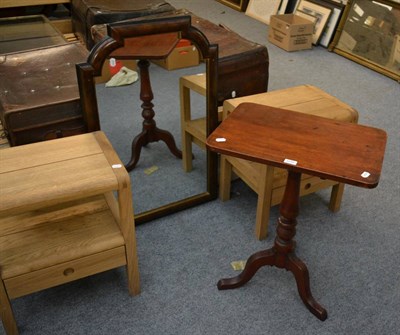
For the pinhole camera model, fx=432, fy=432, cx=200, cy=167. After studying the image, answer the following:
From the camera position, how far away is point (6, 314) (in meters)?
1.48

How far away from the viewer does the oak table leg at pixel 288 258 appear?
1.53 meters

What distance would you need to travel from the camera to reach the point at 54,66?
2256mm

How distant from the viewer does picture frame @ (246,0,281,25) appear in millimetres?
4848

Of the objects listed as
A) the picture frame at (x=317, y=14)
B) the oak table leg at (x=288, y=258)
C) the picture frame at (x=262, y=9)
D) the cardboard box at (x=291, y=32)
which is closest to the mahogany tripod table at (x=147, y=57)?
the oak table leg at (x=288, y=258)

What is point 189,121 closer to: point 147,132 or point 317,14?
point 147,132

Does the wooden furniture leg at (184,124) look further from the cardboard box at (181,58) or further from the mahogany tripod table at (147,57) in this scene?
the cardboard box at (181,58)

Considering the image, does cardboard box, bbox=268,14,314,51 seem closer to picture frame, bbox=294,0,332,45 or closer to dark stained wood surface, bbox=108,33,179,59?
picture frame, bbox=294,0,332,45

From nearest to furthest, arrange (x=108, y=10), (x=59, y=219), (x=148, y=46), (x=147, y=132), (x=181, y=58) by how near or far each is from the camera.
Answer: (x=59, y=219) < (x=148, y=46) < (x=147, y=132) < (x=181, y=58) < (x=108, y=10)

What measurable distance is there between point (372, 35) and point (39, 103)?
3.07 m

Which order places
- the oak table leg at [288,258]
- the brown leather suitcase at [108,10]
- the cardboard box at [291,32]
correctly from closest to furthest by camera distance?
the oak table leg at [288,258], the brown leather suitcase at [108,10], the cardboard box at [291,32]

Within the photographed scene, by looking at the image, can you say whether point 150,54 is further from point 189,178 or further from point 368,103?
point 368,103

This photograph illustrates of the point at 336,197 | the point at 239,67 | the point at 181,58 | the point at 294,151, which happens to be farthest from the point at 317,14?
the point at 294,151

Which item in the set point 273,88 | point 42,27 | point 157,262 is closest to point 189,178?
point 157,262

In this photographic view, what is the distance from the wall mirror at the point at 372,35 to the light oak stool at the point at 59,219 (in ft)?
9.71
